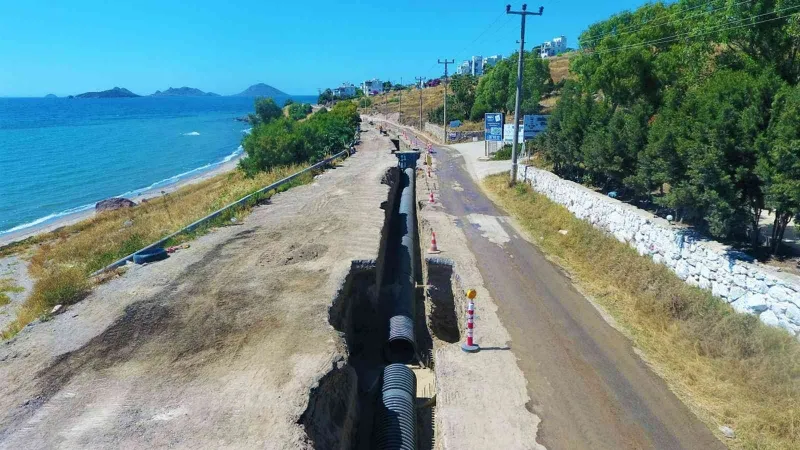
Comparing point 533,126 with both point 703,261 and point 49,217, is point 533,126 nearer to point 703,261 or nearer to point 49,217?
point 703,261

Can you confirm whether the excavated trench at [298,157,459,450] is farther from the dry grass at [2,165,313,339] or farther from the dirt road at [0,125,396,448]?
the dry grass at [2,165,313,339]

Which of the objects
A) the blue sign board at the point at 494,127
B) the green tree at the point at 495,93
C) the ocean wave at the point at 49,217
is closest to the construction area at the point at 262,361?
the blue sign board at the point at 494,127

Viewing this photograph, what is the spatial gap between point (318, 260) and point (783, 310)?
1077 centimetres

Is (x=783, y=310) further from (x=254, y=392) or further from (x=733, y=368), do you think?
(x=254, y=392)

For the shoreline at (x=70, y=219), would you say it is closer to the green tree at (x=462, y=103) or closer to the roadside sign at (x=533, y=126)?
the roadside sign at (x=533, y=126)

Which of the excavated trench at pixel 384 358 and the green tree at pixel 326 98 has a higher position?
the green tree at pixel 326 98

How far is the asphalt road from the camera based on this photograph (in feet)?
27.3

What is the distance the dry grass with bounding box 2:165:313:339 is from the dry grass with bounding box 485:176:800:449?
524 inches

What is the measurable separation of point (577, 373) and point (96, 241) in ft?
83.0

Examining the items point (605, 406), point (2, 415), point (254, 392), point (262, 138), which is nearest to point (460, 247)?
point (605, 406)

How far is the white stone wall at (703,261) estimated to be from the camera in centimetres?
992

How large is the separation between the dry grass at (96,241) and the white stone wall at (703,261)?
13.9 metres

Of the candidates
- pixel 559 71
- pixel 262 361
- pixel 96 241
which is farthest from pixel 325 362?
pixel 559 71

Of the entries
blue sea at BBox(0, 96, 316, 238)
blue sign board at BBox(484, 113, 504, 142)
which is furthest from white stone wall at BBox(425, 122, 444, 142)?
blue sea at BBox(0, 96, 316, 238)
